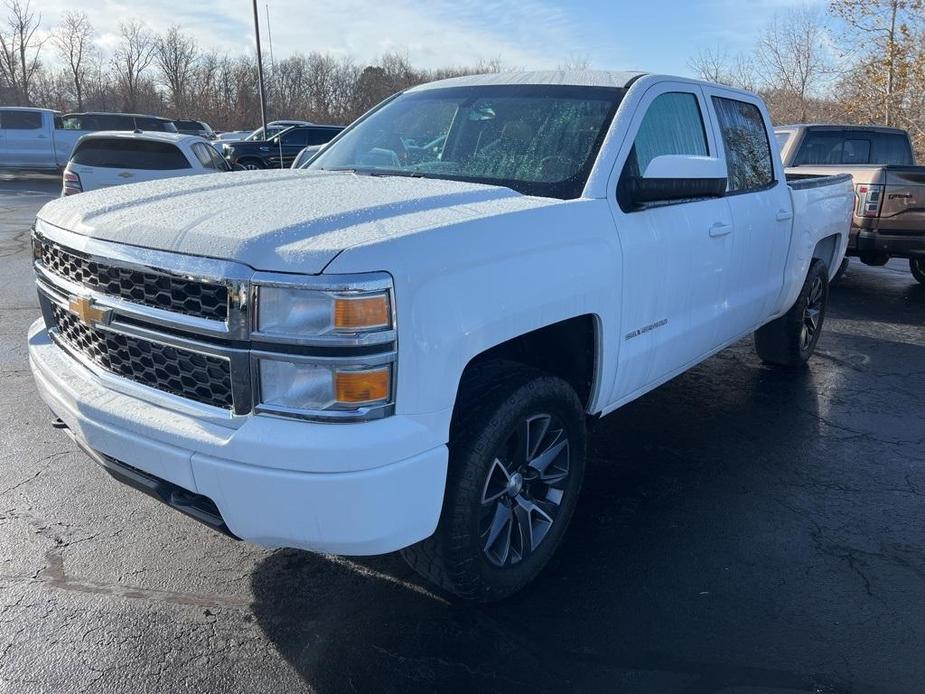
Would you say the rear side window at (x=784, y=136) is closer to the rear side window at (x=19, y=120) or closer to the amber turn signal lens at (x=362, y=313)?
the amber turn signal lens at (x=362, y=313)

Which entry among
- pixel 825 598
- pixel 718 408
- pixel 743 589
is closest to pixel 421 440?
pixel 743 589

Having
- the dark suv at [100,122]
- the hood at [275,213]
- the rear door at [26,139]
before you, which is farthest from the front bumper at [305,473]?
the rear door at [26,139]

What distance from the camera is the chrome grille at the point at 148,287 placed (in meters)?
2.26

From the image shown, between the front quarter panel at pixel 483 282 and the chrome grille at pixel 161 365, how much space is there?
521 mm

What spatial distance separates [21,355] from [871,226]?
27.7ft

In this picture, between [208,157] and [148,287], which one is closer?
[148,287]

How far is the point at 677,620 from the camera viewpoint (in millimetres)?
2854

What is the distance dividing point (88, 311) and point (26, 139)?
22.6 metres

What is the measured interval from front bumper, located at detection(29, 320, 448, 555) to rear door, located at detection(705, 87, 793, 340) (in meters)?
2.57

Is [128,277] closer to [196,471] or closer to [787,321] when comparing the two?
[196,471]

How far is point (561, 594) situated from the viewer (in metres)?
3.01

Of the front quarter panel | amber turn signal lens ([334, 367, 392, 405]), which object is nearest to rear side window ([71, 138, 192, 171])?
the front quarter panel

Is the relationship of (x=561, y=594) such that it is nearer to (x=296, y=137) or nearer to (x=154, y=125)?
(x=296, y=137)

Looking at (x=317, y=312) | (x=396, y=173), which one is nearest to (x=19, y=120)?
(x=396, y=173)
